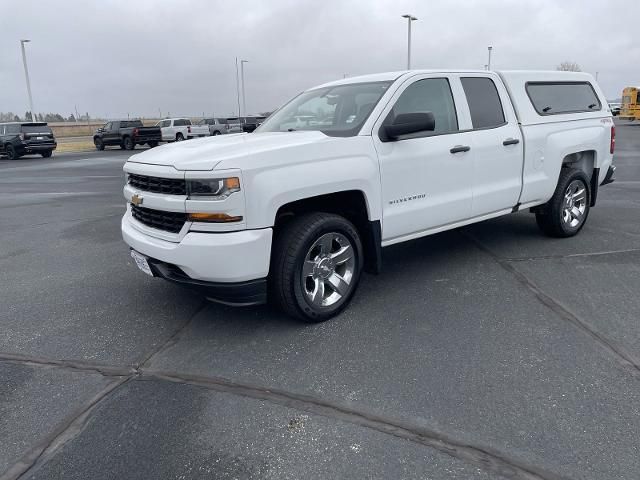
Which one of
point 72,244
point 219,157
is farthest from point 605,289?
point 72,244

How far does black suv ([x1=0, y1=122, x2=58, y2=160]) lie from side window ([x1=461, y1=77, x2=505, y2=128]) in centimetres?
2629

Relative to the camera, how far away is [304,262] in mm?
3967

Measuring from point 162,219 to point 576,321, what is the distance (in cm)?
324

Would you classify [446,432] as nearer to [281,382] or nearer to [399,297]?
[281,382]

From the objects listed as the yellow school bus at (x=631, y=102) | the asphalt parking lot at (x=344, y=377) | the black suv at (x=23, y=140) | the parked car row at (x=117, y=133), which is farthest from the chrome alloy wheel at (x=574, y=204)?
the yellow school bus at (x=631, y=102)

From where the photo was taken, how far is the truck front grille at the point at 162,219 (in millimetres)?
3812

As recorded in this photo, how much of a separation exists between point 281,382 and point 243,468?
807mm

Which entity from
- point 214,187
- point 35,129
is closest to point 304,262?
point 214,187

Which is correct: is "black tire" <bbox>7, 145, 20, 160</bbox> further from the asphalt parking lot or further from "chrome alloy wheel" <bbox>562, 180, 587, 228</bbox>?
"chrome alloy wheel" <bbox>562, 180, 587, 228</bbox>

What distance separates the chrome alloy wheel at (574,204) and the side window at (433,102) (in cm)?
219

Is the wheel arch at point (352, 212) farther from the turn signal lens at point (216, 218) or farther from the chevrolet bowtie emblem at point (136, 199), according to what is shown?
the chevrolet bowtie emblem at point (136, 199)

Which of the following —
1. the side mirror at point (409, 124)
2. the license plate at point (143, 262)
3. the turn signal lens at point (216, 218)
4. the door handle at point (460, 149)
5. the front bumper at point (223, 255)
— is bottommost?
the license plate at point (143, 262)

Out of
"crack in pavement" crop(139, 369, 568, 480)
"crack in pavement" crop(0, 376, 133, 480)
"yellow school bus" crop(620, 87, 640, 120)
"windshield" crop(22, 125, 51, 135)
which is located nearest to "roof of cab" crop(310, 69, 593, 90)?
"crack in pavement" crop(139, 369, 568, 480)

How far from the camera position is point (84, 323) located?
4324mm
